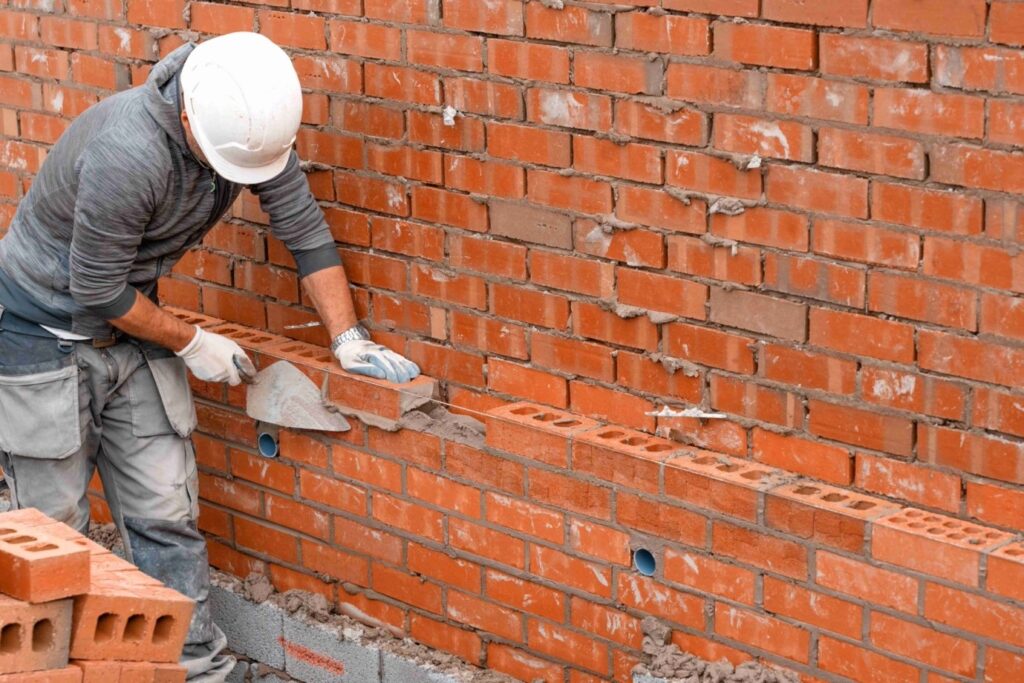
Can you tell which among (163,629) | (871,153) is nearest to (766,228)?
(871,153)

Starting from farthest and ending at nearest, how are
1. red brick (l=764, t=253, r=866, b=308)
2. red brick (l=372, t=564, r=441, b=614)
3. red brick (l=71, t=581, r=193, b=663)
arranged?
red brick (l=372, t=564, r=441, b=614) < red brick (l=71, t=581, r=193, b=663) < red brick (l=764, t=253, r=866, b=308)

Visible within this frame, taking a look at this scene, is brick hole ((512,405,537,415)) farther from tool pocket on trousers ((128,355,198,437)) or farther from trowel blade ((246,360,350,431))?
tool pocket on trousers ((128,355,198,437))

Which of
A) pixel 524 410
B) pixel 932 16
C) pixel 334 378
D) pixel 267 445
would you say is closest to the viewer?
pixel 932 16

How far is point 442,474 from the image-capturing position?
4.24m

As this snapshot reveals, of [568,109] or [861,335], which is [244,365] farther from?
[861,335]

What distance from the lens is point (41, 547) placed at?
3.52m

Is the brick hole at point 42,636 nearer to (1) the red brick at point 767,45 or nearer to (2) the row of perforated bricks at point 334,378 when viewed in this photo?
(2) the row of perforated bricks at point 334,378

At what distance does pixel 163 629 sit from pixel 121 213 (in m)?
1.04

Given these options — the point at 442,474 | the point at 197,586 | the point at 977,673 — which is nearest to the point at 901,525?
the point at 977,673

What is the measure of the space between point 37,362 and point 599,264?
1.59m

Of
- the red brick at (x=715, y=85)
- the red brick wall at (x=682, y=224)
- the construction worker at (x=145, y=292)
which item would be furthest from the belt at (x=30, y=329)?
the red brick at (x=715, y=85)

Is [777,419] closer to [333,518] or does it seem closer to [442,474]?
[442,474]

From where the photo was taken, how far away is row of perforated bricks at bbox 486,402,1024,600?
325 centimetres

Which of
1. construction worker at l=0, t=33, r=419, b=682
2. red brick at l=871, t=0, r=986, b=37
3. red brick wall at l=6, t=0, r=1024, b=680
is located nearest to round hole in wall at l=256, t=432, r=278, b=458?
red brick wall at l=6, t=0, r=1024, b=680
